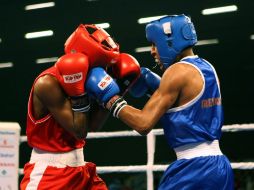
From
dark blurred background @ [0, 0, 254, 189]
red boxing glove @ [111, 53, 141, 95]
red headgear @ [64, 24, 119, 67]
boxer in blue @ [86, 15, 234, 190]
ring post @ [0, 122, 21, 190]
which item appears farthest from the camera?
dark blurred background @ [0, 0, 254, 189]

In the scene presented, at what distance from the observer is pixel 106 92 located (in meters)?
1.89

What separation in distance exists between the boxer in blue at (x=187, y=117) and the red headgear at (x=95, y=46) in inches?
4.3

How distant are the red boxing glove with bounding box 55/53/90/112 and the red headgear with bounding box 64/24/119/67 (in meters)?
0.05

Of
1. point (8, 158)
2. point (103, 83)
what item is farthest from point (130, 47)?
point (103, 83)

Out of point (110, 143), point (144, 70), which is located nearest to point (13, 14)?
point (110, 143)

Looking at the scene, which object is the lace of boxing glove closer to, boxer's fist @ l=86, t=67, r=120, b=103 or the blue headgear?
boxer's fist @ l=86, t=67, r=120, b=103

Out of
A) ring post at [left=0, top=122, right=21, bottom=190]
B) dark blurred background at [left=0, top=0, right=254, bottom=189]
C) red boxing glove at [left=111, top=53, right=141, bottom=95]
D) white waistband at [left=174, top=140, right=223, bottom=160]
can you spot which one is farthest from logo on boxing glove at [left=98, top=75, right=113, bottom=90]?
dark blurred background at [left=0, top=0, right=254, bottom=189]

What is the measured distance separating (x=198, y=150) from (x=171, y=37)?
0.49 m

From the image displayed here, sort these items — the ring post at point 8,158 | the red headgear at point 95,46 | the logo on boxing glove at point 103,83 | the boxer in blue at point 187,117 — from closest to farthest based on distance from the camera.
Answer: the boxer in blue at point 187,117
the logo on boxing glove at point 103,83
the red headgear at point 95,46
the ring post at point 8,158

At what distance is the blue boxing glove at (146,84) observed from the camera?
7.07 feet

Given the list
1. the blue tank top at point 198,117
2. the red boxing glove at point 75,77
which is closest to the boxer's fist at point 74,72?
the red boxing glove at point 75,77

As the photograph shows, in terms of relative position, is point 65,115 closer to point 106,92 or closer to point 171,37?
point 106,92

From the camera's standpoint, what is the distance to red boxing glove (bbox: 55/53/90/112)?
1935mm

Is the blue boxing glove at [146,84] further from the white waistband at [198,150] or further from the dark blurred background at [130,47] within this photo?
the dark blurred background at [130,47]
